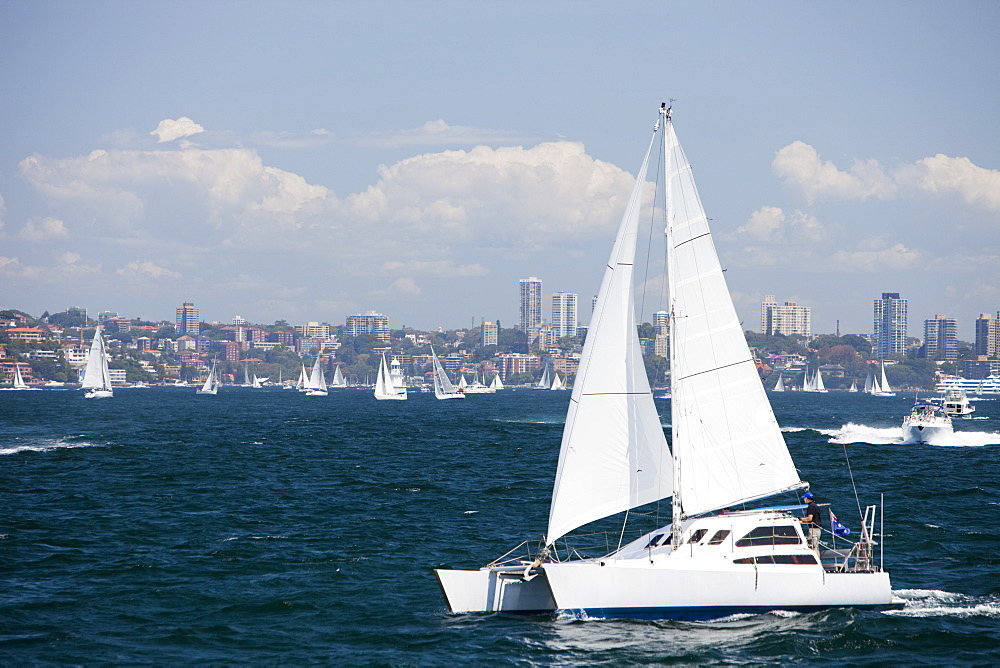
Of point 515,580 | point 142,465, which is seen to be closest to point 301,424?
point 142,465

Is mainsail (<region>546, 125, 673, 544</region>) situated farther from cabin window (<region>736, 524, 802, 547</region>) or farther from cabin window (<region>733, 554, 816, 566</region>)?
cabin window (<region>733, 554, 816, 566</region>)

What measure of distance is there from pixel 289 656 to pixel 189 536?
46.3ft

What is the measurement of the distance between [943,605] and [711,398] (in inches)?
296

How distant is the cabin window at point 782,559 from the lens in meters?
22.2

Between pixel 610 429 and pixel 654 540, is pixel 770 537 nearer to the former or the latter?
pixel 654 540

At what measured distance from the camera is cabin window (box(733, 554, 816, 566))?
72.8 ft

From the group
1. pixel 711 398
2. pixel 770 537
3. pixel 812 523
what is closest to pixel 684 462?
pixel 711 398

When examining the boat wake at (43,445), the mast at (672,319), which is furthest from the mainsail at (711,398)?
the boat wake at (43,445)

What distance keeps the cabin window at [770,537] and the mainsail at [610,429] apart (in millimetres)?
1944

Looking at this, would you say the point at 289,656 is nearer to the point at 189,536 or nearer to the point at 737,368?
the point at 737,368

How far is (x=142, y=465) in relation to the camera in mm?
56156

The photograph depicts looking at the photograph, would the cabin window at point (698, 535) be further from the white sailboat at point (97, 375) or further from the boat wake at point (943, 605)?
the white sailboat at point (97, 375)

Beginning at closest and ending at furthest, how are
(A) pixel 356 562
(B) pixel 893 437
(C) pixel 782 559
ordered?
(C) pixel 782 559 < (A) pixel 356 562 < (B) pixel 893 437

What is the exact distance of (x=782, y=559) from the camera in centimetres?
2239
